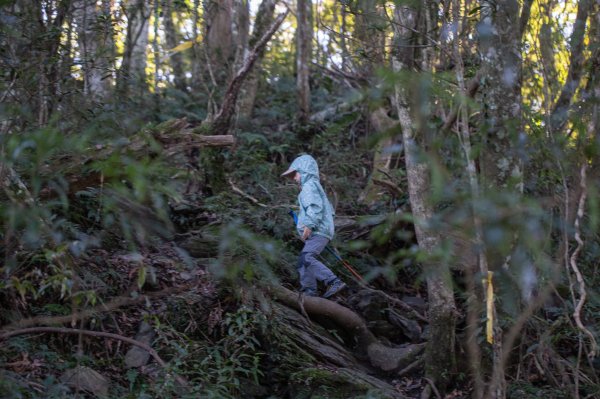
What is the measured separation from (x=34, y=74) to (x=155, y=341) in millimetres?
2923

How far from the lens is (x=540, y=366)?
6871mm

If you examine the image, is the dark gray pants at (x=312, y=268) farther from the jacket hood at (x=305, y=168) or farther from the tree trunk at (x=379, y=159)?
the tree trunk at (x=379, y=159)

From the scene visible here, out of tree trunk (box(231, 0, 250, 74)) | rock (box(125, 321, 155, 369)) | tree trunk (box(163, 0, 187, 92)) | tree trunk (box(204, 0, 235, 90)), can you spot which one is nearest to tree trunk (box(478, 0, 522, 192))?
rock (box(125, 321, 155, 369))

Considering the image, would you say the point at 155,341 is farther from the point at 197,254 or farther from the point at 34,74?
the point at 34,74

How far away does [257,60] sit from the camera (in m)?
13.7

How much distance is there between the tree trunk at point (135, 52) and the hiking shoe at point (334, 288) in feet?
11.8

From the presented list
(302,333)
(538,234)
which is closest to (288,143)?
(302,333)

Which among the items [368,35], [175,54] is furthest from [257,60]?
[368,35]

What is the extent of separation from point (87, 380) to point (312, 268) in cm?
322

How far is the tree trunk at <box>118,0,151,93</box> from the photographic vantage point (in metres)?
9.62

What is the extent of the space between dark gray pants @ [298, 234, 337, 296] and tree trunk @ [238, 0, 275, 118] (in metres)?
5.32

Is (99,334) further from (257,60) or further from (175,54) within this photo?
(175,54)

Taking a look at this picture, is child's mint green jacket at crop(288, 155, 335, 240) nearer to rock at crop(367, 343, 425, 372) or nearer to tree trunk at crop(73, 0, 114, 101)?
rock at crop(367, 343, 425, 372)

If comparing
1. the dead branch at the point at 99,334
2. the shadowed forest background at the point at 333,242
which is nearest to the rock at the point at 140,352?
the shadowed forest background at the point at 333,242
